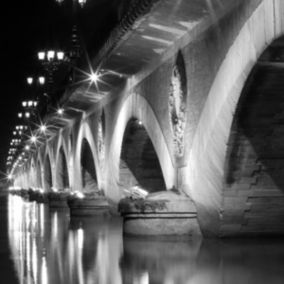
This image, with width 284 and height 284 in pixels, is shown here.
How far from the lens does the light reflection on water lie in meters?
8.31

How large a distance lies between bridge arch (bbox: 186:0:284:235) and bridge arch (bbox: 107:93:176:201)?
150 cm

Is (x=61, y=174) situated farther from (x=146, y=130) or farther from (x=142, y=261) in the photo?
(x=142, y=261)

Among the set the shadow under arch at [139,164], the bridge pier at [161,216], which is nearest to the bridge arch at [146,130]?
the shadow under arch at [139,164]

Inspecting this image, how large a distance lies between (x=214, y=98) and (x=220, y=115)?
17.4 inches

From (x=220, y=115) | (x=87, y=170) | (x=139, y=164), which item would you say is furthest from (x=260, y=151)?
(x=87, y=170)

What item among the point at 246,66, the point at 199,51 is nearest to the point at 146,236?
the point at 199,51

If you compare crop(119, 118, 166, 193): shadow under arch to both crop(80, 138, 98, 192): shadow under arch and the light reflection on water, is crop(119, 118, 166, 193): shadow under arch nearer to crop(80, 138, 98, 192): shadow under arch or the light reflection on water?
the light reflection on water

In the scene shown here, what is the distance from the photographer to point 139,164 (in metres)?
20.7

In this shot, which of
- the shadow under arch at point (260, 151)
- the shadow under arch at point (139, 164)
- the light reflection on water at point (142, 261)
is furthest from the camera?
the shadow under arch at point (139, 164)

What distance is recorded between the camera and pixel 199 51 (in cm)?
1257

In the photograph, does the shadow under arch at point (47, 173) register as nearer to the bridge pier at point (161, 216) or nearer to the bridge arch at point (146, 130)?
the bridge arch at point (146, 130)

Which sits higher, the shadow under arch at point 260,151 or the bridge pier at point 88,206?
the shadow under arch at point 260,151

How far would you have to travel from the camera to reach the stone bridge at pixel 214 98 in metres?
10.1

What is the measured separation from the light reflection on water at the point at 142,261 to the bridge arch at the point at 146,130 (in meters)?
1.81
